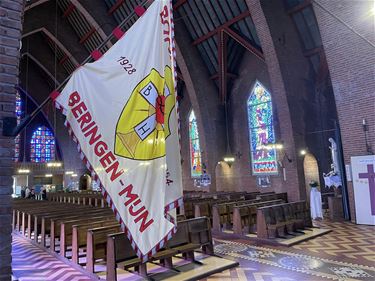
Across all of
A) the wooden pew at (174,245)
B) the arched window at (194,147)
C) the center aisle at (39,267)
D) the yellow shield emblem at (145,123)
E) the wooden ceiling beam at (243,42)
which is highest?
the wooden ceiling beam at (243,42)

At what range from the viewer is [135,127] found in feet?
8.14

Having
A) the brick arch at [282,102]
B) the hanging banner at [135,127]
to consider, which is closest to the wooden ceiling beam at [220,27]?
the brick arch at [282,102]

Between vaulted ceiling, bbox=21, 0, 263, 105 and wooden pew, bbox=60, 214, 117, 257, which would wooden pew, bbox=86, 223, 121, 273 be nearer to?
wooden pew, bbox=60, 214, 117, 257

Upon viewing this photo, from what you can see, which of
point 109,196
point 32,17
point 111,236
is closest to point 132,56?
point 109,196

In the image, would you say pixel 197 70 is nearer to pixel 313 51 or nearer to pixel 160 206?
pixel 313 51

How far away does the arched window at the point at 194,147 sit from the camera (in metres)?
16.8

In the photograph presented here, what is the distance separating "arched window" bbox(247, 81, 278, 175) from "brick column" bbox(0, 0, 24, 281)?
1206 cm

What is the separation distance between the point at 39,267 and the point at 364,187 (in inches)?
307

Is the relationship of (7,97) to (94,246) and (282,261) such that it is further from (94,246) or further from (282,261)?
(282,261)

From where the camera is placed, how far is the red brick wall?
7641mm

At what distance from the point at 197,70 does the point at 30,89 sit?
47.0ft

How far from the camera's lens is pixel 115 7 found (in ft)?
47.3

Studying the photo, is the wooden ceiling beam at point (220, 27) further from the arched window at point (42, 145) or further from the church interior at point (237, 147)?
the arched window at point (42, 145)

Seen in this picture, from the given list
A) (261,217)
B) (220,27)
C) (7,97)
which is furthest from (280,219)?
(220,27)
